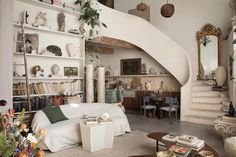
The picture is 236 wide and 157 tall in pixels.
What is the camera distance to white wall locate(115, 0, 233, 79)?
7.53 m

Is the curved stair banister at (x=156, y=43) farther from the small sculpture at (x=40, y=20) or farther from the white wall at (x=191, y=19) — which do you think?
the small sculpture at (x=40, y=20)

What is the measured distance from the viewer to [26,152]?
119cm

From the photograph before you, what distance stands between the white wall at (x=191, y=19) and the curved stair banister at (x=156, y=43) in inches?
34.0

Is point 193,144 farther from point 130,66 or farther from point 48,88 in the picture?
point 130,66

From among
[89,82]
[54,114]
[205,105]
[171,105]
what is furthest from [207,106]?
[54,114]

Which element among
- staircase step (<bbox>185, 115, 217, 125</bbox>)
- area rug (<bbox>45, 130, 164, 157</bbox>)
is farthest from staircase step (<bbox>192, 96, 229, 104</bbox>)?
area rug (<bbox>45, 130, 164, 157</bbox>)

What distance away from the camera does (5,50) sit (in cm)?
332

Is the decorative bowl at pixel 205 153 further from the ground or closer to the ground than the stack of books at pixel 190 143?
closer to the ground

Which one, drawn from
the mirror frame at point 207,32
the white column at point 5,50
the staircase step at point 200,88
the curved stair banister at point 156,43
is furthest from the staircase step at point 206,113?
the white column at point 5,50

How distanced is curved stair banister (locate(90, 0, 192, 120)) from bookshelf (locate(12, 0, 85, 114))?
4.97ft

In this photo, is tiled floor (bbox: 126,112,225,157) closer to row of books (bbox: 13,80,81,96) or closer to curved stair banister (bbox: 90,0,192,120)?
curved stair banister (bbox: 90,0,192,120)

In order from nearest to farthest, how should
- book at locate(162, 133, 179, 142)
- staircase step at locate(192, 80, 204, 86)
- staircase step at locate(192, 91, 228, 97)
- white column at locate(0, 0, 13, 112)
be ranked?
white column at locate(0, 0, 13, 112) → book at locate(162, 133, 179, 142) → staircase step at locate(192, 91, 228, 97) → staircase step at locate(192, 80, 204, 86)

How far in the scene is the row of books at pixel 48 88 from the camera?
4.50 meters

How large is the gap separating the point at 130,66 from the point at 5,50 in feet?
21.6
